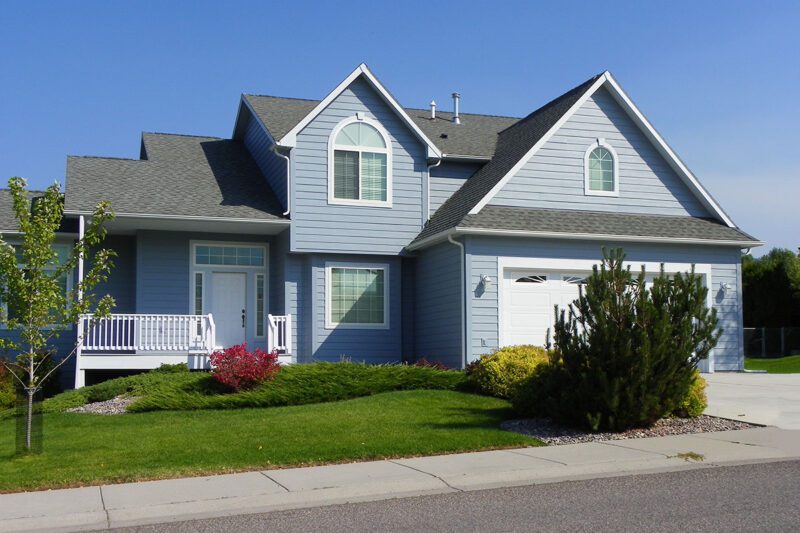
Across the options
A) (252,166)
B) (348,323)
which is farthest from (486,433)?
(252,166)

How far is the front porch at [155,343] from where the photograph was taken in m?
19.9

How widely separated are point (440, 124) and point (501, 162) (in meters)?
3.79

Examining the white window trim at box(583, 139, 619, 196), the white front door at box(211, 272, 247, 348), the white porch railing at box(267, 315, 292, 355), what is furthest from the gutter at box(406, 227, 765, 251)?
→ the white front door at box(211, 272, 247, 348)

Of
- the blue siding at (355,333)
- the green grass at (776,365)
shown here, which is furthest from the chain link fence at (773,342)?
the blue siding at (355,333)

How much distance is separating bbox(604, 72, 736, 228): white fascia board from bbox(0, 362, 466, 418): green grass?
8309mm

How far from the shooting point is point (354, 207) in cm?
2159

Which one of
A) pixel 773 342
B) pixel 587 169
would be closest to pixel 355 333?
pixel 587 169

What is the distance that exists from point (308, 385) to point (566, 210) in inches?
319

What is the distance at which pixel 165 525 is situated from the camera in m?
8.23

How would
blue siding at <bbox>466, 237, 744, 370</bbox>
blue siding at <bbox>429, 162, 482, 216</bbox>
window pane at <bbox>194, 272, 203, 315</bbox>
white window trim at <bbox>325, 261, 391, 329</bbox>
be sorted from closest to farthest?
blue siding at <bbox>466, 237, 744, 370</bbox> < white window trim at <bbox>325, 261, 391, 329</bbox> < window pane at <bbox>194, 272, 203, 315</bbox> < blue siding at <bbox>429, 162, 482, 216</bbox>

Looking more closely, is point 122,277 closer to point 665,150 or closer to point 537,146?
point 537,146

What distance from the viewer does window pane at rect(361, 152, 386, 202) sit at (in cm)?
2178

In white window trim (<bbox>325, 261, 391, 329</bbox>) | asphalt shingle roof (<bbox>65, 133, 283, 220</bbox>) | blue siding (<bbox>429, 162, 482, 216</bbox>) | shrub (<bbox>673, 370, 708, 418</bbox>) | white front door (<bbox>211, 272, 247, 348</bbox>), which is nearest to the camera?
shrub (<bbox>673, 370, 708, 418</bbox>)

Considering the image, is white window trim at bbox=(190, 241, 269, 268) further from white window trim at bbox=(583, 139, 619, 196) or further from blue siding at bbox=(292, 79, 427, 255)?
white window trim at bbox=(583, 139, 619, 196)
